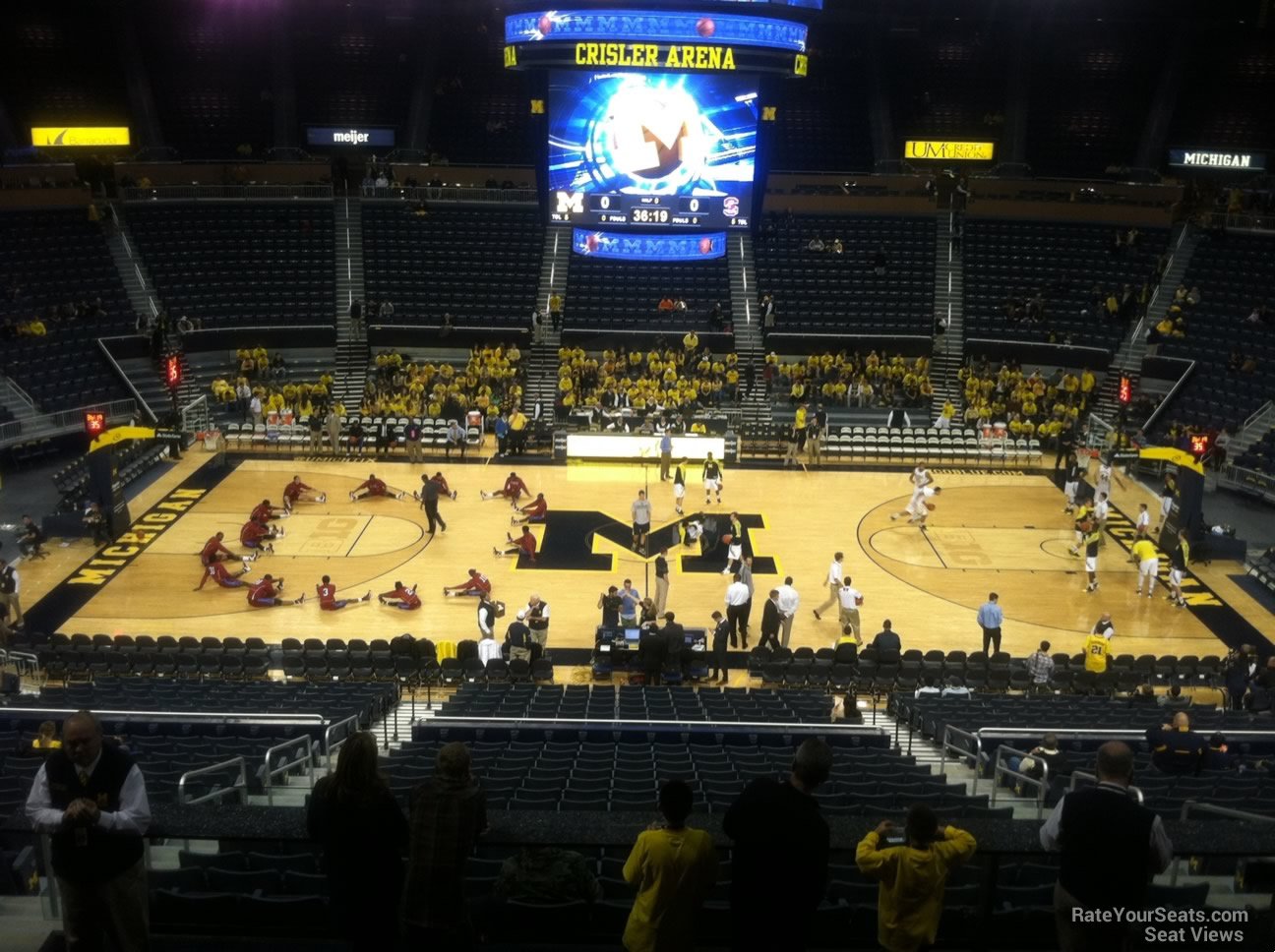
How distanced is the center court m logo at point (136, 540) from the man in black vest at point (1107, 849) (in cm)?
2275

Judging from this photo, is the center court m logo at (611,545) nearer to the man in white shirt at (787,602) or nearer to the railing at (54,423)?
the man in white shirt at (787,602)

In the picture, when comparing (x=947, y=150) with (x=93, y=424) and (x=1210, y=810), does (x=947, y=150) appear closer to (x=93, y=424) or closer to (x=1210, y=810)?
(x=93, y=424)

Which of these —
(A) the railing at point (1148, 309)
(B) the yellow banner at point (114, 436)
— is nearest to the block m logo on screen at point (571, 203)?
(B) the yellow banner at point (114, 436)

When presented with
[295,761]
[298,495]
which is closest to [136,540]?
[298,495]

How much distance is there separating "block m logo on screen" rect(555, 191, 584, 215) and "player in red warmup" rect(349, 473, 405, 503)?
7939 mm

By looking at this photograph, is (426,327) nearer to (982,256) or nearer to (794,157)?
(794,157)

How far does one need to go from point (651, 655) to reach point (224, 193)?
3238 cm

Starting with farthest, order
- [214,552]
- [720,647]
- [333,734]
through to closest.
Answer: [214,552], [720,647], [333,734]

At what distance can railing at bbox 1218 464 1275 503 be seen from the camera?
103 ft

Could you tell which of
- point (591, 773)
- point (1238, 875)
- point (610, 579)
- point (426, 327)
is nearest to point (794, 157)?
point (426, 327)

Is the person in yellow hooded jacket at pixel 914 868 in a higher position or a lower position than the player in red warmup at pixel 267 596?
higher

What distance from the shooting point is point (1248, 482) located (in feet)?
105

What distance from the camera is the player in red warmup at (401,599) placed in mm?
23375

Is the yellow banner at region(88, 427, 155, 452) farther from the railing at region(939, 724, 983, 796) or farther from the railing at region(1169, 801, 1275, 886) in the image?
the railing at region(1169, 801, 1275, 886)
